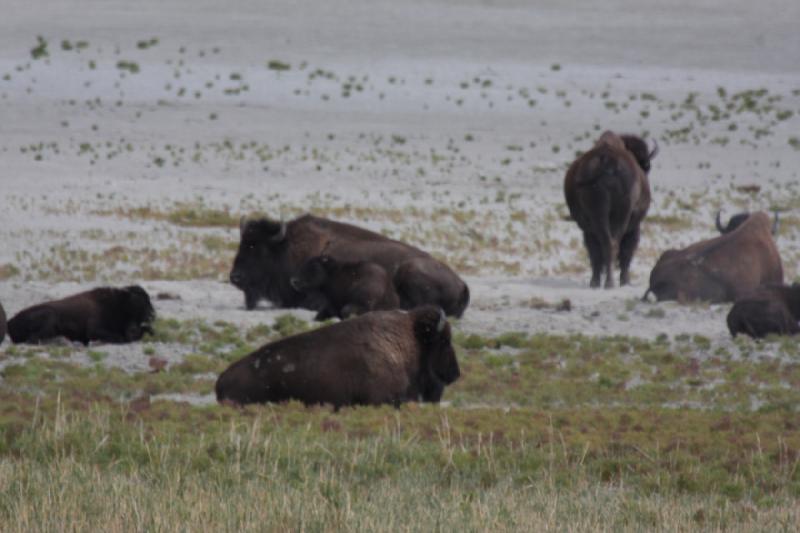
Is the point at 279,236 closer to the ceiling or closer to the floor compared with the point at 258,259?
closer to the ceiling

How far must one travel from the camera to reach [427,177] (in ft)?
133

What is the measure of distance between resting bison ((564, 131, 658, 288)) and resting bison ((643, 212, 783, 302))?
6.11ft

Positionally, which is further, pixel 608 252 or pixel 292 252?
pixel 608 252

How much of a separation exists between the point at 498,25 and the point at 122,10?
21.2 metres

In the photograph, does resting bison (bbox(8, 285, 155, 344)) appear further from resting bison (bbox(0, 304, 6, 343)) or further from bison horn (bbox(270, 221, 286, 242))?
bison horn (bbox(270, 221, 286, 242))

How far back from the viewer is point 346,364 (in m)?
10.8

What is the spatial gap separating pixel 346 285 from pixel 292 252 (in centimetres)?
148

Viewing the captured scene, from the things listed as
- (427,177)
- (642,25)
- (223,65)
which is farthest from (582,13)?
(427,177)

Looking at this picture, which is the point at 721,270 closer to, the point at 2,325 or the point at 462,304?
the point at 462,304

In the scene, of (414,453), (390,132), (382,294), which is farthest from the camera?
(390,132)

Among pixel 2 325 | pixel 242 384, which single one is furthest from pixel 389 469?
pixel 2 325

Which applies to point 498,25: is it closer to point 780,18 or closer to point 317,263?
point 780,18

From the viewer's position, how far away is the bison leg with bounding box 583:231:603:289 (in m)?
20.4

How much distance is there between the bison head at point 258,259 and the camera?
56.6 feet
